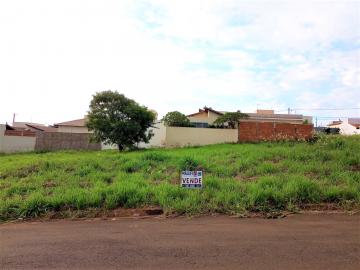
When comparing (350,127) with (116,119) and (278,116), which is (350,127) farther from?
(116,119)

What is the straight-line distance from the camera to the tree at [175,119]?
110 feet

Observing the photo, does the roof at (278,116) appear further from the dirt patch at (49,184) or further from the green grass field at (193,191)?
the dirt patch at (49,184)

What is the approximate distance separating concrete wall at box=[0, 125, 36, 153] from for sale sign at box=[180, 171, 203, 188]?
2355cm

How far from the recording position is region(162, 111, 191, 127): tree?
33.6 m

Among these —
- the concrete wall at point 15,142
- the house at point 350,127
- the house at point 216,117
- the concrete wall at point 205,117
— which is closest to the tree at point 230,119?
the house at point 216,117

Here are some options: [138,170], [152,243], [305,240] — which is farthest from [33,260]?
[138,170]

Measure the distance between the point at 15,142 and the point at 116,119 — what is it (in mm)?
9874

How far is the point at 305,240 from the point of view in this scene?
15.3ft

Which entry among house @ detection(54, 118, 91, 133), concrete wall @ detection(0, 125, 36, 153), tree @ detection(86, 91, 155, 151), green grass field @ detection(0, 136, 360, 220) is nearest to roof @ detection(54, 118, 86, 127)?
house @ detection(54, 118, 91, 133)

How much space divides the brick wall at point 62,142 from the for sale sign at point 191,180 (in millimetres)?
22093

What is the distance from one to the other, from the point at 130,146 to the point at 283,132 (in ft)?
34.7

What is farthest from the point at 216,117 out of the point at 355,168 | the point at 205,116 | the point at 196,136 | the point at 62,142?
the point at 355,168

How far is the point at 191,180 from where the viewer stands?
761 cm

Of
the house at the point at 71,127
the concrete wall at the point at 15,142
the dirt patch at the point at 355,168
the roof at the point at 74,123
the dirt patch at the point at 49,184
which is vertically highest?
the roof at the point at 74,123
